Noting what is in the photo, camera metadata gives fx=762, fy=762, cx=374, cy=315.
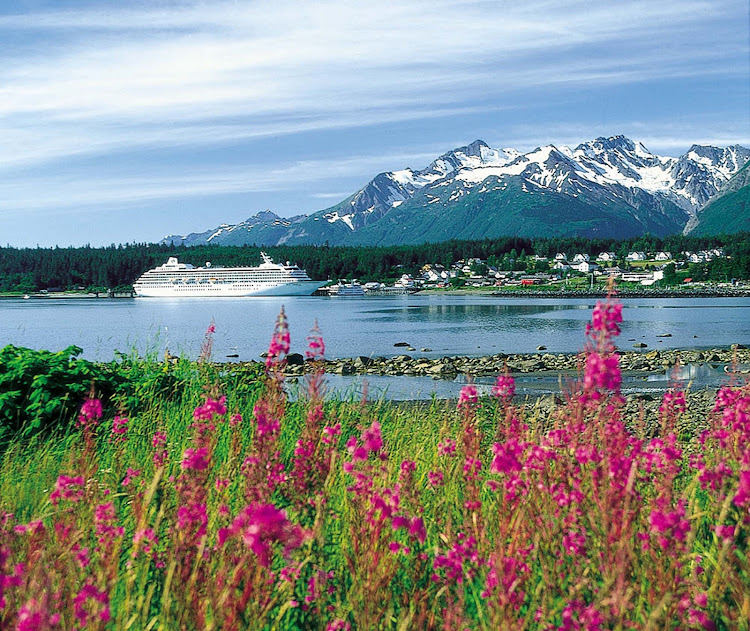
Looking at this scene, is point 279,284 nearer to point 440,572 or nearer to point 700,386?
point 700,386

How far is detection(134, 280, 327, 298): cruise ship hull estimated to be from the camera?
146 metres

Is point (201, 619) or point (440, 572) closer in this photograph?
point (201, 619)

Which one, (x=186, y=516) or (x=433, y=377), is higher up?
(x=186, y=516)

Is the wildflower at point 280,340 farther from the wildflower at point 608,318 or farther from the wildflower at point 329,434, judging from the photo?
the wildflower at point 608,318

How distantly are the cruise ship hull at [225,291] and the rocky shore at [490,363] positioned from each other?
113m

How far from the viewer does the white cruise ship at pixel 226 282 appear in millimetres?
146500

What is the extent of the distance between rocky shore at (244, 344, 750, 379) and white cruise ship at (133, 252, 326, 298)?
113 m

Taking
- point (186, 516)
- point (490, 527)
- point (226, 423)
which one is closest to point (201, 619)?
point (186, 516)

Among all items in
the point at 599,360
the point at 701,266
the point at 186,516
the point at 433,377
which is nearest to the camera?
the point at 186,516

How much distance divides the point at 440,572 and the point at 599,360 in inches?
49.7

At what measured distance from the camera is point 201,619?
113 inches

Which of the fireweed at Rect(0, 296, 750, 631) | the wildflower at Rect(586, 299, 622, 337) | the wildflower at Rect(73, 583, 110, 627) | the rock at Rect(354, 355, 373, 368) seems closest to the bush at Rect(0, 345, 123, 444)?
the fireweed at Rect(0, 296, 750, 631)

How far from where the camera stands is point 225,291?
14650 centimetres

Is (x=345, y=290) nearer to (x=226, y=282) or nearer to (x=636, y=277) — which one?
(x=226, y=282)
